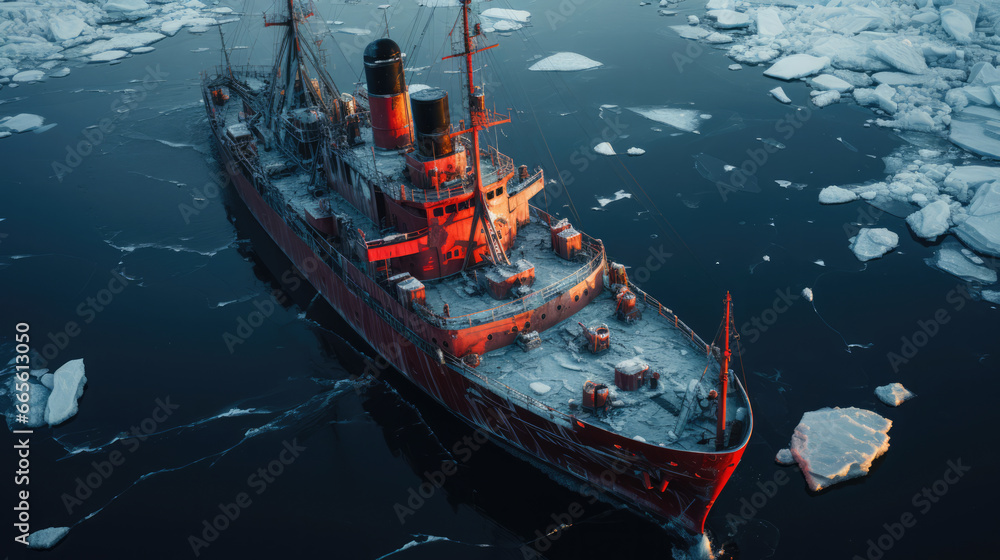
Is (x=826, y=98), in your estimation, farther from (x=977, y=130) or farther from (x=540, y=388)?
(x=540, y=388)

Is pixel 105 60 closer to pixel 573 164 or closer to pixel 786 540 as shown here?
pixel 573 164

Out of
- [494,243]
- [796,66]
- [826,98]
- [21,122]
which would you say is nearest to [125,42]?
[21,122]

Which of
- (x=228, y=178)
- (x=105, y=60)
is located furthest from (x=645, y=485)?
(x=105, y=60)

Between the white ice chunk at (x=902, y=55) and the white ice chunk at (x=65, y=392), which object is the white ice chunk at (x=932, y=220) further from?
the white ice chunk at (x=65, y=392)

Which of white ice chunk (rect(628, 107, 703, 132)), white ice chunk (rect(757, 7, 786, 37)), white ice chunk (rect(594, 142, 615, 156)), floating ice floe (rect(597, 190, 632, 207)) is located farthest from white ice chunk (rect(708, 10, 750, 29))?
floating ice floe (rect(597, 190, 632, 207))

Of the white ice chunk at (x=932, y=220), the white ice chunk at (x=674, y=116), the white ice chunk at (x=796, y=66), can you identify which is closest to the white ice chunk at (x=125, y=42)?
the white ice chunk at (x=674, y=116)
